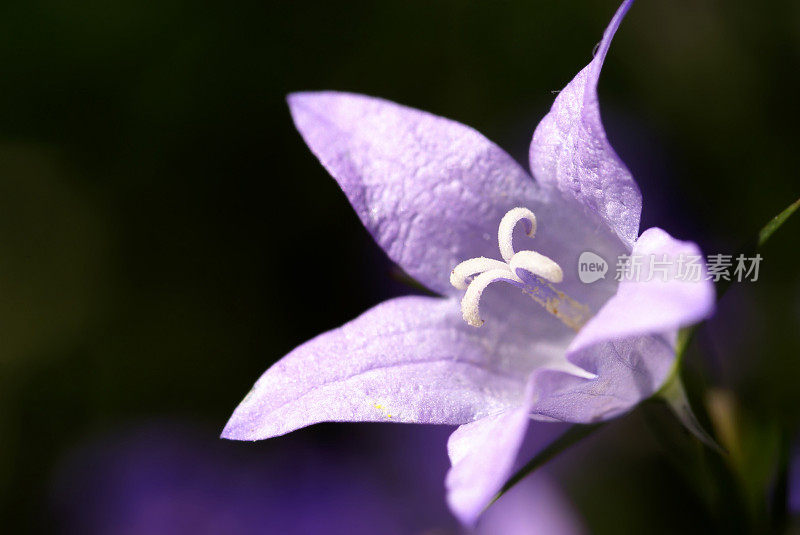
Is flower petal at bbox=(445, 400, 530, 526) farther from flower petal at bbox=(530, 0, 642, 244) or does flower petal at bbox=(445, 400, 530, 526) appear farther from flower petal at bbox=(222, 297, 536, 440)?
flower petal at bbox=(530, 0, 642, 244)

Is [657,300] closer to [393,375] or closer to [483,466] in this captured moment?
[483,466]

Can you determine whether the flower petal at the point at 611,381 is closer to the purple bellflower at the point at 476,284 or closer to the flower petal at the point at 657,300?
the purple bellflower at the point at 476,284

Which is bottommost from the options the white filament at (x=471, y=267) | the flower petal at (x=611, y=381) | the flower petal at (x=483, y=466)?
the flower petal at (x=611, y=381)

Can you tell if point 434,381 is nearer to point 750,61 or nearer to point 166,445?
point 166,445

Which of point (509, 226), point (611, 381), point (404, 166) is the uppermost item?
point (404, 166)

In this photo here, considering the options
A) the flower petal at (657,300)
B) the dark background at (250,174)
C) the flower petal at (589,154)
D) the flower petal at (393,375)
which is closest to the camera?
the flower petal at (657,300)

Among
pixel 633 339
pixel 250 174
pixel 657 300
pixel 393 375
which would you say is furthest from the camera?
pixel 250 174

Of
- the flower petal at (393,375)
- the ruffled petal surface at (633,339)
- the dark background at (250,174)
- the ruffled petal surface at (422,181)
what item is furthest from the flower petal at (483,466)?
the dark background at (250,174)

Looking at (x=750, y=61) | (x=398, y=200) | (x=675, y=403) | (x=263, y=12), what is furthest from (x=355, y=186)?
(x=750, y=61)

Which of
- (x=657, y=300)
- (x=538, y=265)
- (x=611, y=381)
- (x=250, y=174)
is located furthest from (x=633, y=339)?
(x=250, y=174)
